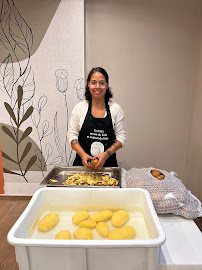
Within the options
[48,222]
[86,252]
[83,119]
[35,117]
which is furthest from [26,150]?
[86,252]

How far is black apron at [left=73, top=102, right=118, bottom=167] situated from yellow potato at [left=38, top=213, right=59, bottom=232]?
3.17ft

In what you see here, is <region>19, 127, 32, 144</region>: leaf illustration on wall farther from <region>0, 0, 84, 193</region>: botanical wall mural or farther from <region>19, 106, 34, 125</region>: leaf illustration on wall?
<region>19, 106, 34, 125</region>: leaf illustration on wall

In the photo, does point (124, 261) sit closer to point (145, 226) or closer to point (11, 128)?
point (145, 226)

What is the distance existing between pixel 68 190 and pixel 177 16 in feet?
8.23

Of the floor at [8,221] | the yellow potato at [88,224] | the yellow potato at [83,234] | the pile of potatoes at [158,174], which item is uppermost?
the pile of potatoes at [158,174]

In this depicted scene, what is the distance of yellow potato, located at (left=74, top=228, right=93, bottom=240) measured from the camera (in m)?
0.69

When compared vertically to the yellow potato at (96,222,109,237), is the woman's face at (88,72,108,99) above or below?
above

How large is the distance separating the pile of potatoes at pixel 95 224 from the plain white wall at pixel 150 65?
6.83 feet

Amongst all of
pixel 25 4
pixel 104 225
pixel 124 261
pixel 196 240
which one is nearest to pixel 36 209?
pixel 104 225

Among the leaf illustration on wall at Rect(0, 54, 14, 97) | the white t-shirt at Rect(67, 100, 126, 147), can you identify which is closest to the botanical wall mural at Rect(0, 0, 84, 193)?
the leaf illustration on wall at Rect(0, 54, 14, 97)

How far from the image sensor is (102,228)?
74cm

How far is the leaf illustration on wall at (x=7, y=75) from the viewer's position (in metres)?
2.41

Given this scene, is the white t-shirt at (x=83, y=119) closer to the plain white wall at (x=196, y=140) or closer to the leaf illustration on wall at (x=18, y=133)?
the leaf illustration on wall at (x=18, y=133)

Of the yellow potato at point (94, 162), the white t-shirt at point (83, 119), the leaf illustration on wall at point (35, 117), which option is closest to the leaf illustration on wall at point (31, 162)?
the leaf illustration on wall at point (35, 117)
